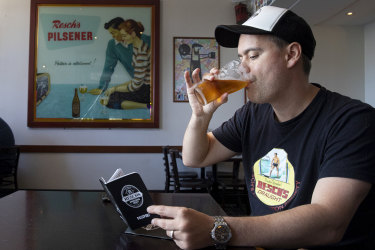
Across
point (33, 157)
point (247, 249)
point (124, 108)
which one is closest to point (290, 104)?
point (247, 249)

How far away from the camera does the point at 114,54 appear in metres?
4.29

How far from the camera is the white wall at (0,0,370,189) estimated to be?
14.1ft

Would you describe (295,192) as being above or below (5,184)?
above

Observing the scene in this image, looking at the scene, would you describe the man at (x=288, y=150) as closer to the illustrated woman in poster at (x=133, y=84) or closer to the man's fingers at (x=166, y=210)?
the man's fingers at (x=166, y=210)

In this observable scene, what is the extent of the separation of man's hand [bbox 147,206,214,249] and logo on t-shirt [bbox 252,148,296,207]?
0.41 m

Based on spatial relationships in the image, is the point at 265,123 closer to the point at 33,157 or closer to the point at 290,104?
the point at 290,104

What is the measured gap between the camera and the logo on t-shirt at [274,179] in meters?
1.01

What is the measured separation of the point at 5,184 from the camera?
4113 millimetres

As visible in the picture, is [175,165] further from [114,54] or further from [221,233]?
[221,233]

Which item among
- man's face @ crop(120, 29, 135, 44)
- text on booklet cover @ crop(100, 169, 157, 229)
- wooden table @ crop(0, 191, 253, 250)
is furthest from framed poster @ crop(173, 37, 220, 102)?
text on booklet cover @ crop(100, 169, 157, 229)

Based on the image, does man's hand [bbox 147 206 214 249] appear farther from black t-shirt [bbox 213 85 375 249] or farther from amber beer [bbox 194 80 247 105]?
amber beer [bbox 194 80 247 105]

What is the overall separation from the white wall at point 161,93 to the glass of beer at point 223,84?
10.5 ft

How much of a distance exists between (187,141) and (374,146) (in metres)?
0.73

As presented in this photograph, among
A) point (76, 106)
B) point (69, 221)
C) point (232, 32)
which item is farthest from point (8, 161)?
point (232, 32)
